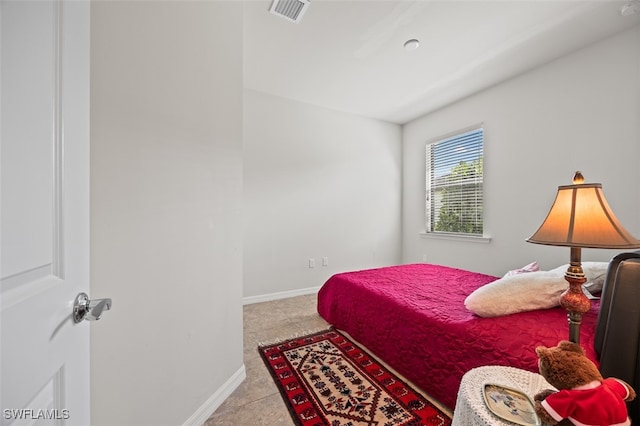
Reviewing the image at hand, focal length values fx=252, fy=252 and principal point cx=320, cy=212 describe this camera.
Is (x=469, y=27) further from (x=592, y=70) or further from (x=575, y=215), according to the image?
(x=575, y=215)

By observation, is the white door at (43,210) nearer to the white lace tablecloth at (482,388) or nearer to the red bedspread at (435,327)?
the white lace tablecloth at (482,388)

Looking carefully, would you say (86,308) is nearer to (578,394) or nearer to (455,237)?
(578,394)

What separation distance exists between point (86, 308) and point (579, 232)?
1523 mm

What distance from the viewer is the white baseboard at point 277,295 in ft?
10.4

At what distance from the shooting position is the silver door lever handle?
0.56 meters

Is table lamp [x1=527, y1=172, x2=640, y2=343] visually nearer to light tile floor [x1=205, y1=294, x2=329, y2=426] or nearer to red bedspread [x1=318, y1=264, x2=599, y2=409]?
red bedspread [x1=318, y1=264, x2=599, y2=409]

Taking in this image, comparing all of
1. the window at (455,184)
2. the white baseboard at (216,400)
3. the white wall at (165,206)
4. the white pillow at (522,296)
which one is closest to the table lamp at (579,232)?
the white pillow at (522,296)

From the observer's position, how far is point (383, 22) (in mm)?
2123

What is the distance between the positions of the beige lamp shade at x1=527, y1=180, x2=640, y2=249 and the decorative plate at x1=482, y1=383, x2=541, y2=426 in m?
0.55

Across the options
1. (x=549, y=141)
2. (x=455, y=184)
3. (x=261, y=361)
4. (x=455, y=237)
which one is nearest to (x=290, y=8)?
(x=261, y=361)

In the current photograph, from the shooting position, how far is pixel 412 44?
236cm

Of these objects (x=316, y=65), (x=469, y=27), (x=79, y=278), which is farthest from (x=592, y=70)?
(x=79, y=278)

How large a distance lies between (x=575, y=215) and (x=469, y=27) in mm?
2026

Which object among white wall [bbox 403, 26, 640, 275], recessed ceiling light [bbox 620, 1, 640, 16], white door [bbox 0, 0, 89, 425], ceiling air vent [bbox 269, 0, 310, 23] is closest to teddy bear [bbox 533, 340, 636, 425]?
white door [bbox 0, 0, 89, 425]
